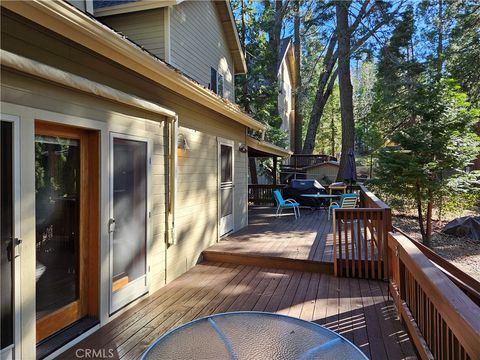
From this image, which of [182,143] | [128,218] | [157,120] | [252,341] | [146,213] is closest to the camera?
[252,341]

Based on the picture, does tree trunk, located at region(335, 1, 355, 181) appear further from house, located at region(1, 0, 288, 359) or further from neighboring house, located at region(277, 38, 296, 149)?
house, located at region(1, 0, 288, 359)

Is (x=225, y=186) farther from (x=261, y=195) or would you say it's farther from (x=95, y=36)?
(x=261, y=195)

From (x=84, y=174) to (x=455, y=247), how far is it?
368 inches

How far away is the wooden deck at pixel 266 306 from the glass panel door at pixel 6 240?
0.58m

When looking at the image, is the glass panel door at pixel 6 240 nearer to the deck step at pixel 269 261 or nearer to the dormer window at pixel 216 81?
the deck step at pixel 269 261

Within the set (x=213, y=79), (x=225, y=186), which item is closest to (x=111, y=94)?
(x=225, y=186)

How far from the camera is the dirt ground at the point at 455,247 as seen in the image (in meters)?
7.22

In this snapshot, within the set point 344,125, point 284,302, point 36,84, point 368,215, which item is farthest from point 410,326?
point 344,125

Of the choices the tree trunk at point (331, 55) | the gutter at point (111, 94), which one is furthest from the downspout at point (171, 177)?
the tree trunk at point (331, 55)

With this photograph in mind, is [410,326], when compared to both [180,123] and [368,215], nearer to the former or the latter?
[368,215]

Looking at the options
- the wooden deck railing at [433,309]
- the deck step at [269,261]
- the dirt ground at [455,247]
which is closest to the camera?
the wooden deck railing at [433,309]

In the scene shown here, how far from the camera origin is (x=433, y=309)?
7.26 feet

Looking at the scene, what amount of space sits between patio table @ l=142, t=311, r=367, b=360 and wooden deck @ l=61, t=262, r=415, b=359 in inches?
49.1

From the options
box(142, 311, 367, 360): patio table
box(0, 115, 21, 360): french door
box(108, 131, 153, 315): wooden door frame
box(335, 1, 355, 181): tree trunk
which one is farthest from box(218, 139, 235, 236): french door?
box(335, 1, 355, 181): tree trunk
